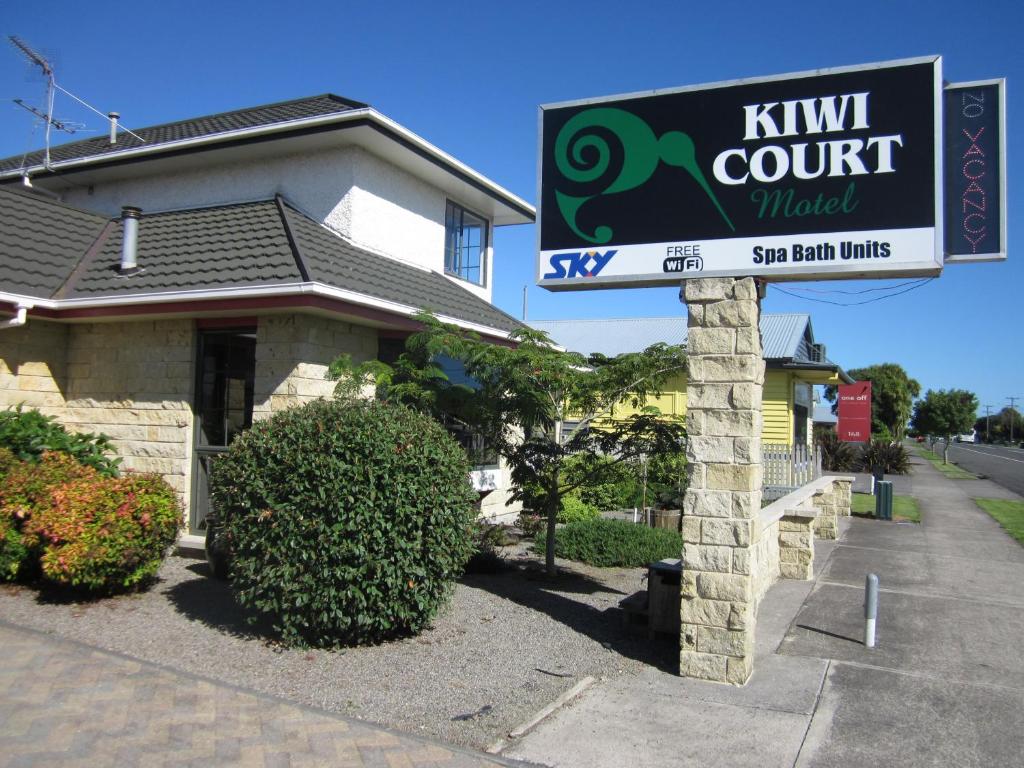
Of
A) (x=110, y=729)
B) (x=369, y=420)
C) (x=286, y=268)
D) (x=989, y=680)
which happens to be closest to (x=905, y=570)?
(x=989, y=680)

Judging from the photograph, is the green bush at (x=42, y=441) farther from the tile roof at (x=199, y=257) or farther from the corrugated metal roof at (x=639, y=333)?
the corrugated metal roof at (x=639, y=333)

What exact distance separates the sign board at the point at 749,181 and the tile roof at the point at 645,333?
16789 millimetres

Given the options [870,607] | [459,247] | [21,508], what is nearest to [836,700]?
[870,607]

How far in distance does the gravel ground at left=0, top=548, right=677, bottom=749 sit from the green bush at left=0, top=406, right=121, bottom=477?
1479 millimetres

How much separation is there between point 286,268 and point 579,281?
3667 mm

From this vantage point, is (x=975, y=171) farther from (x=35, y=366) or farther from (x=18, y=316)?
(x=35, y=366)

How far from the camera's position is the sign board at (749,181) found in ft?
19.3

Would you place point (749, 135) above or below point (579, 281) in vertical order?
above

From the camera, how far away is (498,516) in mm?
13633

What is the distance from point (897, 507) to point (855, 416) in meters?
2.91

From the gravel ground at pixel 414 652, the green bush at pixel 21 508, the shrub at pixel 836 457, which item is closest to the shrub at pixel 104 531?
the green bush at pixel 21 508

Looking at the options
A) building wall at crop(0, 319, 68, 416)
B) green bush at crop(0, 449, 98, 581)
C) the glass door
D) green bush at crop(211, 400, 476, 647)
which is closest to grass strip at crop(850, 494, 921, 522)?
the glass door

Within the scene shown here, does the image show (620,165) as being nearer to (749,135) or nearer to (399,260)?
(749,135)

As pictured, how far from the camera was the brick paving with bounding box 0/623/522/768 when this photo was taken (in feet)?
13.7
